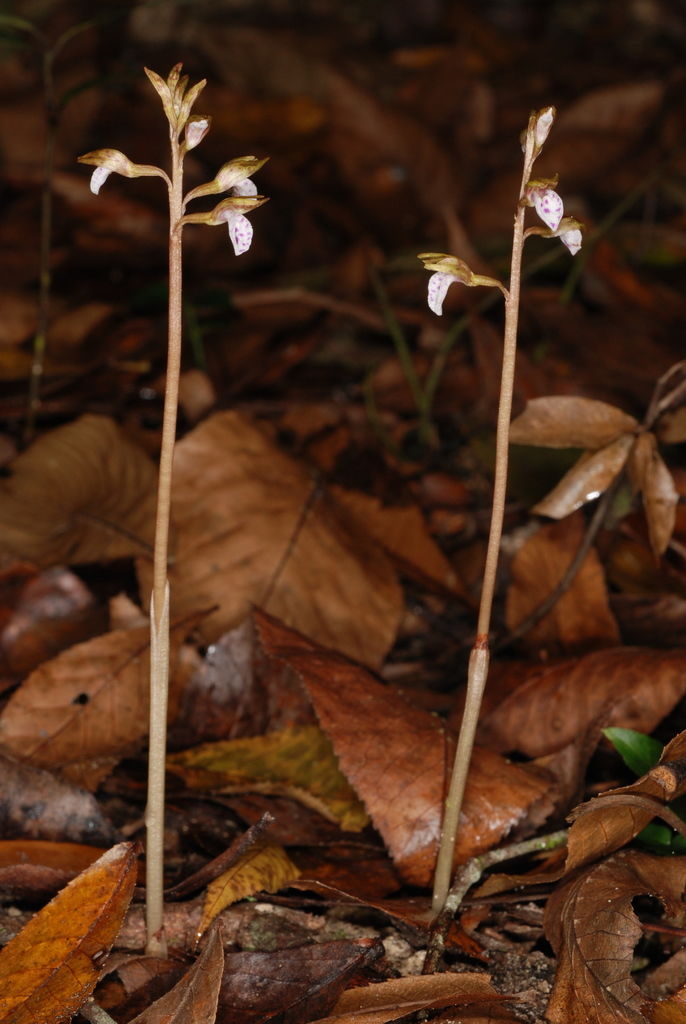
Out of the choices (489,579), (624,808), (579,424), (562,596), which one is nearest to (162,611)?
(489,579)

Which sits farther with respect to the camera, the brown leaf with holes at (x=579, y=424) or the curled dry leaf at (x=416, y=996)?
the brown leaf with holes at (x=579, y=424)

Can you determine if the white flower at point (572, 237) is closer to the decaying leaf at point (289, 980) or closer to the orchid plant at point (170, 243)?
the orchid plant at point (170, 243)

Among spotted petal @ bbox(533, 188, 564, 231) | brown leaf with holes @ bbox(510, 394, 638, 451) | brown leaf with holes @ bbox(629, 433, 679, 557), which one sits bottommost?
A: brown leaf with holes @ bbox(629, 433, 679, 557)

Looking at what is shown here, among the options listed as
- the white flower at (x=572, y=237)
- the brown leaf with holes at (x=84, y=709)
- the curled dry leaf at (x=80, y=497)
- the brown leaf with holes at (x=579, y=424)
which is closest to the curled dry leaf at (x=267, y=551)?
the curled dry leaf at (x=80, y=497)

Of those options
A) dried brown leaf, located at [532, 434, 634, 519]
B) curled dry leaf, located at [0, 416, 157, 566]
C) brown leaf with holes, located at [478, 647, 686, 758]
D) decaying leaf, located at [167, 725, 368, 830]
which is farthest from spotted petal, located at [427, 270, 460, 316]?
curled dry leaf, located at [0, 416, 157, 566]

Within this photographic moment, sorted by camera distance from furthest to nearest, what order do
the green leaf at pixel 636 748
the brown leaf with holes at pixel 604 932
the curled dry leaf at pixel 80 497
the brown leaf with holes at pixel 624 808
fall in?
the curled dry leaf at pixel 80 497 → the green leaf at pixel 636 748 → the brown leaf with holes at pixel 624 808 → the brown leaf with holes at pixel 604 932

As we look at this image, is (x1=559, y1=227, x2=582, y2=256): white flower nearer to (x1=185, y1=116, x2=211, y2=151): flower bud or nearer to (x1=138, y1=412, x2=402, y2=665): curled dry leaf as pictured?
(x1=185, y1=116, x2=211, y2=151): flower bud

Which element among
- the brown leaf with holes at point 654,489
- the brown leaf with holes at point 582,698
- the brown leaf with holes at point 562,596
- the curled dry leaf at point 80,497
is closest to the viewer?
the brown leaf with holes at point 582,698

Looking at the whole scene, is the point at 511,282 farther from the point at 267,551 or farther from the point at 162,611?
the point at 267,551
